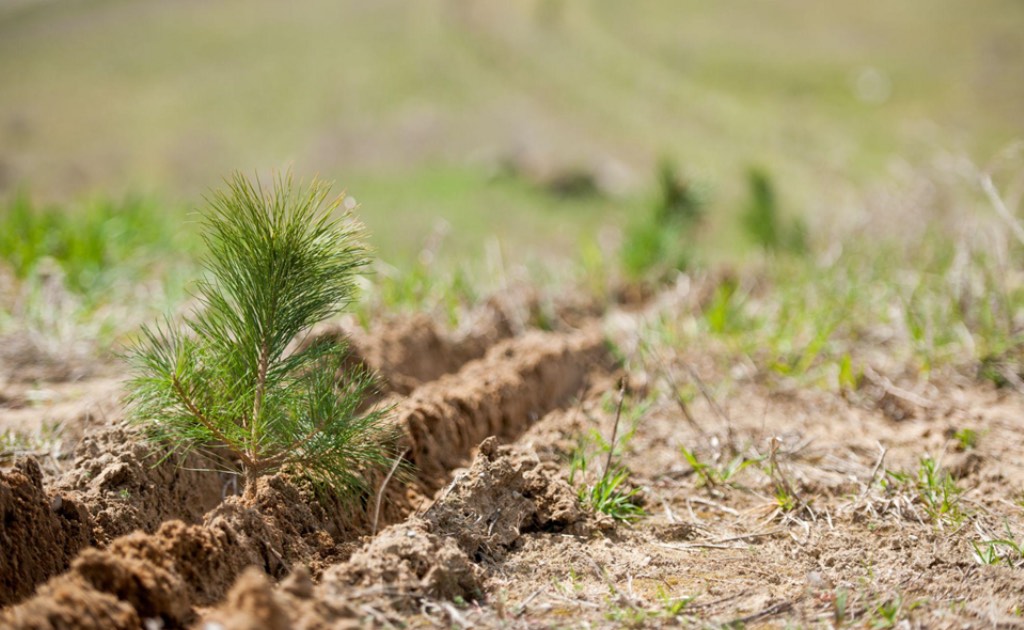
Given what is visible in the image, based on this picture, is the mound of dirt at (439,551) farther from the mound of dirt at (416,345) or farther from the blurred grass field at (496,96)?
the blurred grass field at (496,96)

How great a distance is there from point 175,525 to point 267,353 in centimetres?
44

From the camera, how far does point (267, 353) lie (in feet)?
6.29

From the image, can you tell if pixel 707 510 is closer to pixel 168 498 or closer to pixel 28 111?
pixel 168 498

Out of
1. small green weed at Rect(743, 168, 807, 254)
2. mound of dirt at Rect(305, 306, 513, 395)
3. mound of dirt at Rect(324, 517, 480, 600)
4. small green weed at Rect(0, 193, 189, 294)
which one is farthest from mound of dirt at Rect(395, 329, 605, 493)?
small green weed at Rect(743, 168, 807, 254)

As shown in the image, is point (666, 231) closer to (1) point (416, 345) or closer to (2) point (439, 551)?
(1) point (416, 345)

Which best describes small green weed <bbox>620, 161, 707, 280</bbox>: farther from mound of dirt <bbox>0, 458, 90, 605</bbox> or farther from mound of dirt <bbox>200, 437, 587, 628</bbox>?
mound of dirt <bbox>0, 458, 90, 605</bbox>

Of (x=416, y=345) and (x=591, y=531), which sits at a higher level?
(x=416, y=345)

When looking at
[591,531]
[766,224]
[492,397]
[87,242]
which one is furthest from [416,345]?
[766,224]

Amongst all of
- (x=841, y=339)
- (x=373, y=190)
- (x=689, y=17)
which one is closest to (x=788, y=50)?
(x=689, y=17)

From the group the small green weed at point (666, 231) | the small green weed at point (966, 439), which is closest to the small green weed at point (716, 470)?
the small green weed at point (966, 439)

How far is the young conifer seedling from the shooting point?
6.05 ft

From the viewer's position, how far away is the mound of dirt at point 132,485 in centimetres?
197

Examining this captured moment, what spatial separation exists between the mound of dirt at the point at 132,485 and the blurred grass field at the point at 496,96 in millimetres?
10845

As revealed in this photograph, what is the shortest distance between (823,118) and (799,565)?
27715mm
